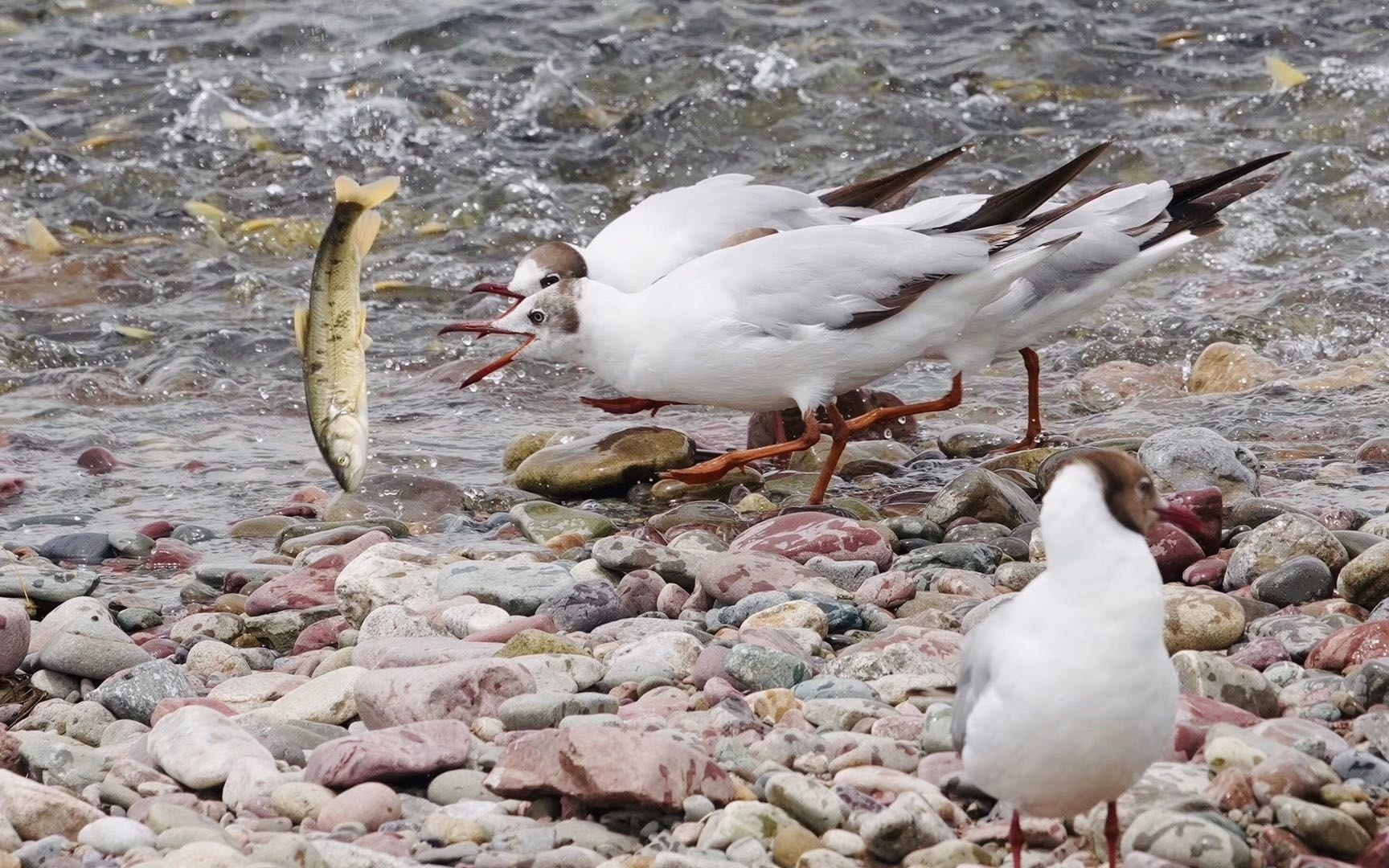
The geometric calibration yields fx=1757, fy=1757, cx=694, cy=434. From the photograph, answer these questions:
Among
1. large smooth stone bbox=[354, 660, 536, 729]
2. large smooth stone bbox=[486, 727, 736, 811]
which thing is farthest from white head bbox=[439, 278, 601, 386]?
large smooth stone bbox=[486, 727, 736, 811]

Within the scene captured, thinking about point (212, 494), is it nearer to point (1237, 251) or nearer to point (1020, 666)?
point (1020, 666)

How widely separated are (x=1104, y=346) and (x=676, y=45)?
223 inches

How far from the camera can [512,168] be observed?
37.8ft

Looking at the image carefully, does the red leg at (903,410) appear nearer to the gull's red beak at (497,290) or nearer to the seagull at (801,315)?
the seagull at (801,315)

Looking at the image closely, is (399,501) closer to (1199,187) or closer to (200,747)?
(200,747)

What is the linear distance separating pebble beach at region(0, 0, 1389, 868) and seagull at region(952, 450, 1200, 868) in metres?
0.05

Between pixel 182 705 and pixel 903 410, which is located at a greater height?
pixel 182 705

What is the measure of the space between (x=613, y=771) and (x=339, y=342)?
2.52m

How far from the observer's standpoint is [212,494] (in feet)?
22.8

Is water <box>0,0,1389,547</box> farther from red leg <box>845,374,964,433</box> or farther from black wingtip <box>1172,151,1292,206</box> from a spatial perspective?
black wingtip <box>1172,151,1292,206</box>

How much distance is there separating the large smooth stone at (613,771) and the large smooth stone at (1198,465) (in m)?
2.77

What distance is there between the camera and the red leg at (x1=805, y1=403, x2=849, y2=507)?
244 inches

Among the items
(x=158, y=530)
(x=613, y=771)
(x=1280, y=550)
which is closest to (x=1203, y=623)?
(x=1280, y=550)

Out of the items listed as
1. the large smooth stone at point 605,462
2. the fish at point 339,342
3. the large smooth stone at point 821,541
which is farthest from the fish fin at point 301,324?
the large smooth stone at point 821,541
